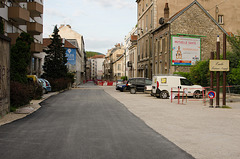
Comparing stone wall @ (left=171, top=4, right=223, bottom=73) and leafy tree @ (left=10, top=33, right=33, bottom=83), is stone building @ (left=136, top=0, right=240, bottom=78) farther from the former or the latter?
leafy tree @ (left=10, top=33, right=33, bottom=83)

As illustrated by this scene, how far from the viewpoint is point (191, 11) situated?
103ft

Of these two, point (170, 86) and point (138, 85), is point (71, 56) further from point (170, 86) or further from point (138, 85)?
point (170, 86)

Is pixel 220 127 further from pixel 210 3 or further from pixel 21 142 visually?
pixel 210 3

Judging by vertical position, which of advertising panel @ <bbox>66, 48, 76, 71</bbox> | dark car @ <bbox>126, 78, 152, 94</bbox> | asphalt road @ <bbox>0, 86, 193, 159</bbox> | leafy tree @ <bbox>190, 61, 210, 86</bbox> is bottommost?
asphalt road @ <bbox>0, 86, 193, 159</bbox>

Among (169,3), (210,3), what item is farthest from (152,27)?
(210,3)

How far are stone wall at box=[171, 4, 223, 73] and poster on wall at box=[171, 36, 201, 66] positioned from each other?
2.20 ft

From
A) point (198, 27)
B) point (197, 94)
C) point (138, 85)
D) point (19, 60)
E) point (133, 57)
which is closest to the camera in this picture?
point (19, 60)

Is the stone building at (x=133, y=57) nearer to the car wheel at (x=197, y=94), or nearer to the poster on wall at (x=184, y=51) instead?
the poster on wall at (x=184, y=51)

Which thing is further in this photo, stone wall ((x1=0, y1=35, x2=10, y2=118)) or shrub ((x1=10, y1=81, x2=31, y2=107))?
shrub ((x1=10, y1=81, x2=31, y2=107))

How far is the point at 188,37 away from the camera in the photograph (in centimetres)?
3080

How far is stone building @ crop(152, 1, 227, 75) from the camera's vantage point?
30.5m

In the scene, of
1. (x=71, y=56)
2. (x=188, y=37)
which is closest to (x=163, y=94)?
(x=188, y=37)

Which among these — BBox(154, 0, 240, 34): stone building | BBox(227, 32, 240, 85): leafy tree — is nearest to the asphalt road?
BBox(227, 32, 240, 85): leafy tree

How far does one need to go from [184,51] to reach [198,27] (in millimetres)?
3570
